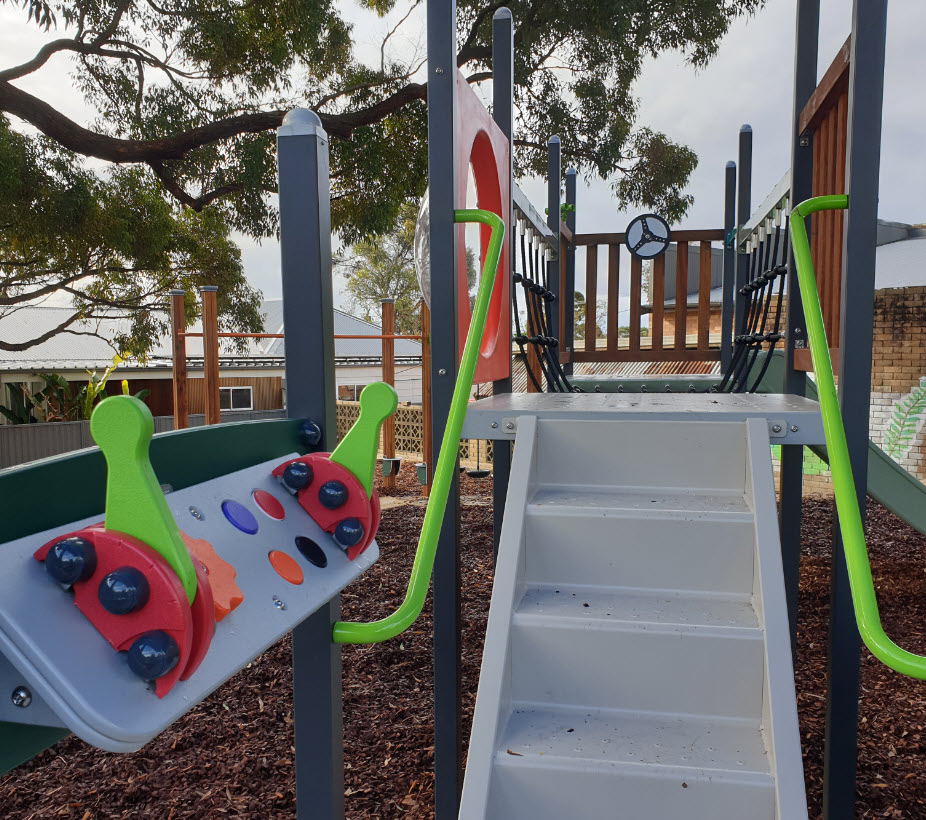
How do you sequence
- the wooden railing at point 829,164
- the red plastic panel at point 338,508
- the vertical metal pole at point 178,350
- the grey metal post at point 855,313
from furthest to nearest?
the vertical metal pole at point 178,350 → the wooden railing at point 829,164 → the grey metal post at point 855,313 → the red plastic panel at point 338,508

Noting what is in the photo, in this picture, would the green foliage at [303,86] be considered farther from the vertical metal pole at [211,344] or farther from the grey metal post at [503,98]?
the grey metal post at [503,98]

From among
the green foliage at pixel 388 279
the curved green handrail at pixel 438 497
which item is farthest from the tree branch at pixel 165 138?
the green foliage at pixel 388 279

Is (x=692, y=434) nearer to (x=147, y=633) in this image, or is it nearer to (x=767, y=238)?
(x=147, y=633)

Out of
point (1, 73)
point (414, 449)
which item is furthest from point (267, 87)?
point (414, 449)

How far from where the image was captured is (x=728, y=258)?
518 centimetres

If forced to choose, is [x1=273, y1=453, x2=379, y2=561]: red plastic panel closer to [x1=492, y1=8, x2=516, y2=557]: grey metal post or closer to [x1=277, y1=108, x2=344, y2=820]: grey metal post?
[x1=277, y1=108, x2=344, y2=820]: grey metal post

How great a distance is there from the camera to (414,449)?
10.3 m

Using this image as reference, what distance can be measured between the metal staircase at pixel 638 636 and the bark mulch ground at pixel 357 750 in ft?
3.28

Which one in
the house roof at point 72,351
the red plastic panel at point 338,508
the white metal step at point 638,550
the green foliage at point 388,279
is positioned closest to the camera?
the red plastic panel at point 338,508

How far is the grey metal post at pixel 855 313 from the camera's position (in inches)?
65.1

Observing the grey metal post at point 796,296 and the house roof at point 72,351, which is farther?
the house roof at point 72,351

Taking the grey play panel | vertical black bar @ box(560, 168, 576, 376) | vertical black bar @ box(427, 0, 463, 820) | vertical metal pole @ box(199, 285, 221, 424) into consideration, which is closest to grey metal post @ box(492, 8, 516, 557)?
vertical black bar @ box(427, 0, 463, 820)

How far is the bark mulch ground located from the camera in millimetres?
2102

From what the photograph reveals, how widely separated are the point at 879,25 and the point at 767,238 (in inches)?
56.7
